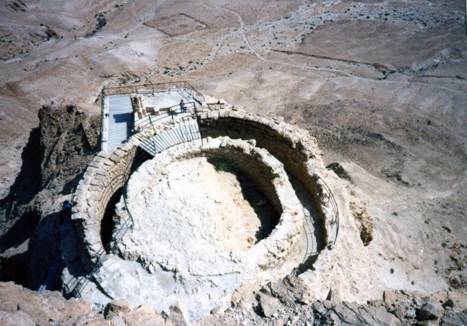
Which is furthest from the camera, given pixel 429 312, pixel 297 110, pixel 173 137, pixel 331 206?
pixel 297 110

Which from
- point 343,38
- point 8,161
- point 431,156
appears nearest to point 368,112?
point 431,156

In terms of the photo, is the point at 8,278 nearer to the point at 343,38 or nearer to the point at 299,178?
the point at 299,178

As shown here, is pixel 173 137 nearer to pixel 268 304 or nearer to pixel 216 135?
pixel 216 135

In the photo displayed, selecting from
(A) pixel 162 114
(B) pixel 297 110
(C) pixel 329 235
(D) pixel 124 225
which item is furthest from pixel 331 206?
(B) pixel 297 110

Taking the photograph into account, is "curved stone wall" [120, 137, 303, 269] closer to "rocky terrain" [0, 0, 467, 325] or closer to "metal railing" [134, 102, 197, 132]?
"rocky terrain" [0, 0, 467, 325]

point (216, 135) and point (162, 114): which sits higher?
point (162, 114)

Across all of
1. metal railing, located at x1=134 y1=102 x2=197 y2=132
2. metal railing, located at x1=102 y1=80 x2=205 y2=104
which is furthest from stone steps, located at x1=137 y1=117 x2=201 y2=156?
metal railing, located at x1=102 y1=80 x2=205 y2=104

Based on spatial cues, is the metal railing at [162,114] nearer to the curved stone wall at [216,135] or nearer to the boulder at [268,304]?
the curved stone wall at [216,135]

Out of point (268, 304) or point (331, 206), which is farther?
point (331, 206)
